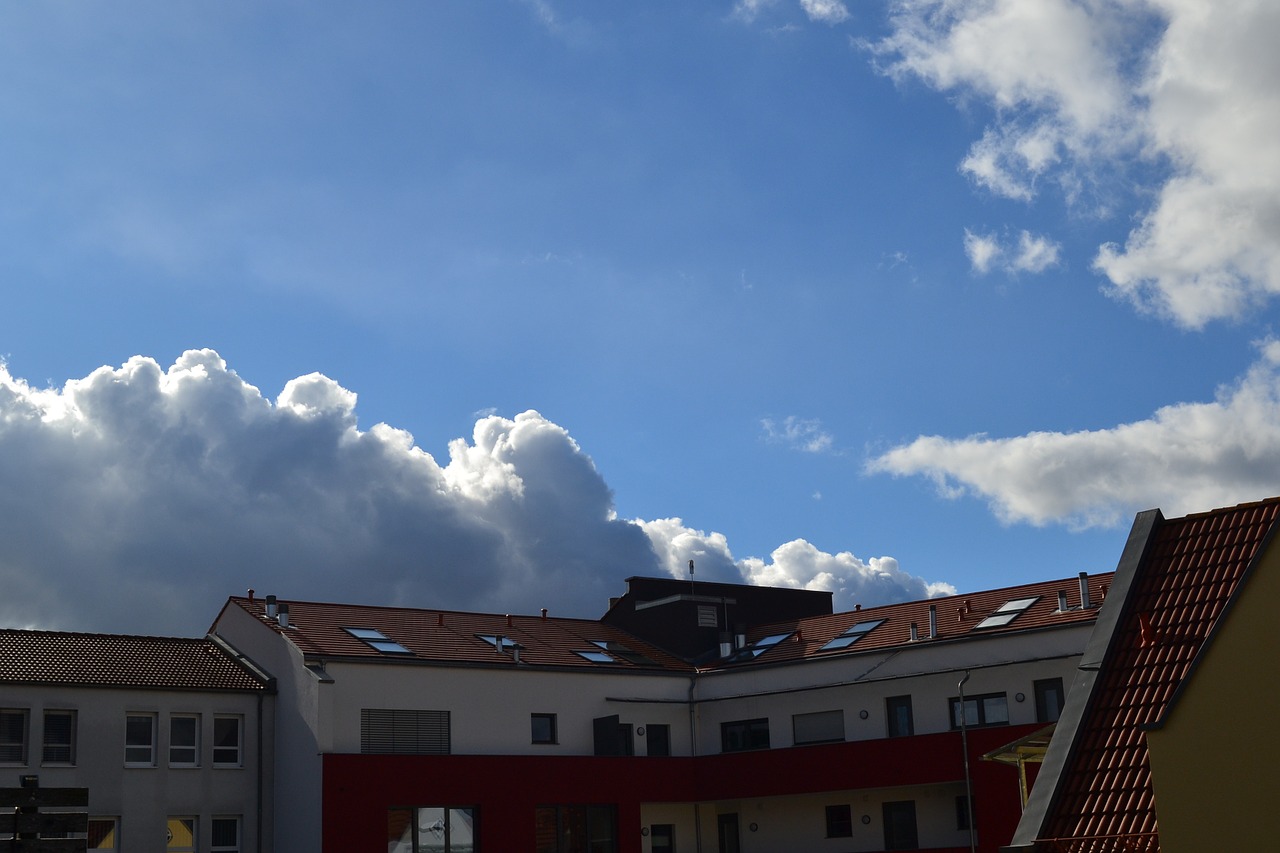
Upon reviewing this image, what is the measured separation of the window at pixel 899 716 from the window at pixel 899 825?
75.6 inches

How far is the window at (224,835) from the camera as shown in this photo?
4031cm

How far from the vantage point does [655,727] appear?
46125 mm

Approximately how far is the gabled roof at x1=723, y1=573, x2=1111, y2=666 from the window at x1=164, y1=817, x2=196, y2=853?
17085 millimetres

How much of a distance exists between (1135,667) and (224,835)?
31488 millimetres

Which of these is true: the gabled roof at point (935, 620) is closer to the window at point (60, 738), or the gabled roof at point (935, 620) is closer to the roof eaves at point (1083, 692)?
the window at point (60, 738)

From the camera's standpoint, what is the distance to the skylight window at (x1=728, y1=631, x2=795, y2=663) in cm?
4750

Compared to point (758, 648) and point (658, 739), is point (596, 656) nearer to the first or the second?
point (658, 739)

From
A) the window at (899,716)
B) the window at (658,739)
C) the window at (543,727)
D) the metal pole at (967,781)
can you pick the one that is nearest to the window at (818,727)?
the window at (899,716)

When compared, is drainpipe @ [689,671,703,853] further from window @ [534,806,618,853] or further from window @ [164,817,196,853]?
window @ [164,817,196,853]

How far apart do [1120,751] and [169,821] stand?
31.3m

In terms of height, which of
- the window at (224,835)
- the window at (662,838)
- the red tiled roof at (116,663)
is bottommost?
the window at (662,838)

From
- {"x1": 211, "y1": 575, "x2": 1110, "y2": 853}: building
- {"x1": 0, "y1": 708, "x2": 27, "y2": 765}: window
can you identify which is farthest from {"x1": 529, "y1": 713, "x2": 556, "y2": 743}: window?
{"x1": 0, "y1": 708, "x2": 27, "y2": 765}: window

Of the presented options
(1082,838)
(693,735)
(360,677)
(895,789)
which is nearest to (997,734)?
(895,789)

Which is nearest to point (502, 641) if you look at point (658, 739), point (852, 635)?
point (658, 739)
